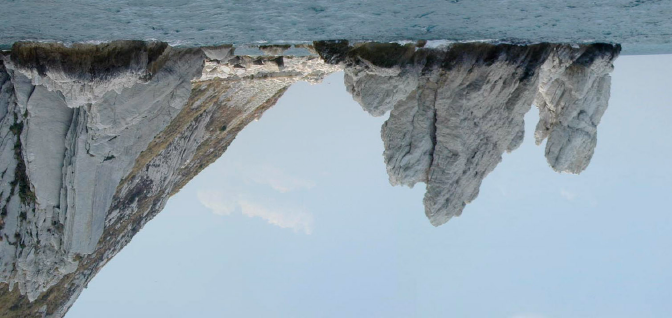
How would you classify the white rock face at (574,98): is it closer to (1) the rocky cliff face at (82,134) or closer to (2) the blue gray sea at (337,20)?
(2) the blue gray sea at (337,20)

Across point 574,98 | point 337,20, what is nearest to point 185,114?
point 337,20

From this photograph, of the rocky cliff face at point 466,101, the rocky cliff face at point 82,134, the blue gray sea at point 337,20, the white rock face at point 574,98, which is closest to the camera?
the blue gray sea at point 337,20

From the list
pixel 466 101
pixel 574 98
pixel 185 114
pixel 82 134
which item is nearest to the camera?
pixel 466 101

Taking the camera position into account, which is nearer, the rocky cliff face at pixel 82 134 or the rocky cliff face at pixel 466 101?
the rocky cliff face at pixel 466 101

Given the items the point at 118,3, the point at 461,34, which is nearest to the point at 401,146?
the point at 461,34

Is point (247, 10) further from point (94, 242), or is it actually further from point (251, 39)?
point (94, 242)

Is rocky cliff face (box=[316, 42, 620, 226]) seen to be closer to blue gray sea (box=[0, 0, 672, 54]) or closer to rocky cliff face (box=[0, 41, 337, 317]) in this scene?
blue gray sea (box=[0, 0, 672, 54])

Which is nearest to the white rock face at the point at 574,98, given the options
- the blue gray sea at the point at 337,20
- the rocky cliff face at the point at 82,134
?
the blue gray sea at the point at 337,20

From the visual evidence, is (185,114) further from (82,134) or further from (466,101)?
(466,101)
